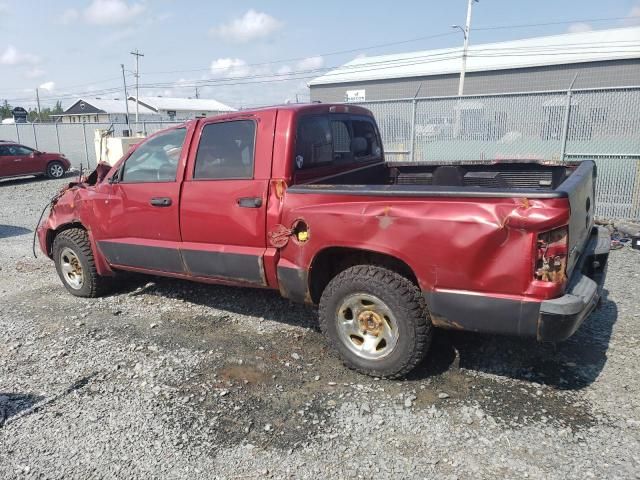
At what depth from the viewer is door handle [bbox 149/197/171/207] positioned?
14.5ft

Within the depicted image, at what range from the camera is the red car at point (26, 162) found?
702 inches

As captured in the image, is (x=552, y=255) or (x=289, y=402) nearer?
(x=552, y=255)

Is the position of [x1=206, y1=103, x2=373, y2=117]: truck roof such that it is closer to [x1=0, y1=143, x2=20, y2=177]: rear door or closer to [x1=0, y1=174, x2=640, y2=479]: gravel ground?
[x1=0, y1=174, x2=640, y2=479]: gravel ground

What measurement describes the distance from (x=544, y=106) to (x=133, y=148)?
7343 mm

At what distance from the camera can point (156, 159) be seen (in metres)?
4.68

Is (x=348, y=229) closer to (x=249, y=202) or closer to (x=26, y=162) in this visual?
(x=249, y=202)

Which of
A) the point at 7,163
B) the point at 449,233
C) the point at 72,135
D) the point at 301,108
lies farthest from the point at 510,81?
the point at 449,233

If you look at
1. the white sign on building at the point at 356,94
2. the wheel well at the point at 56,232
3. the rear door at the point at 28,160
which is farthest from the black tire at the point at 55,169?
the white sign on building at the point at 356,94

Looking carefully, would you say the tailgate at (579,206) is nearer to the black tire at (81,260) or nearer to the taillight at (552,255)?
the taillight at (552,255)

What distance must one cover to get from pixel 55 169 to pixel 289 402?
63.0 ft

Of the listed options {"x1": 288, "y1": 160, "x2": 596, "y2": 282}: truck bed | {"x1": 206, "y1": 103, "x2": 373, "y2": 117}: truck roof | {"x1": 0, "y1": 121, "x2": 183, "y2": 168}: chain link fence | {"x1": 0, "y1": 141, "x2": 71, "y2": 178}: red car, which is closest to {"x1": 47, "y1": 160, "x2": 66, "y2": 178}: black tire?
{"x1": 0, "y1": 141, "x2": 71, "y2": 178}: red car

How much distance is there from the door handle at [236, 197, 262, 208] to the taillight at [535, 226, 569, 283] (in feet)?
6.62

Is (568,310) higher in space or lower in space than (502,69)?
lower

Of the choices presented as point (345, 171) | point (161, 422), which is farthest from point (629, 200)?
point (161, 422)
